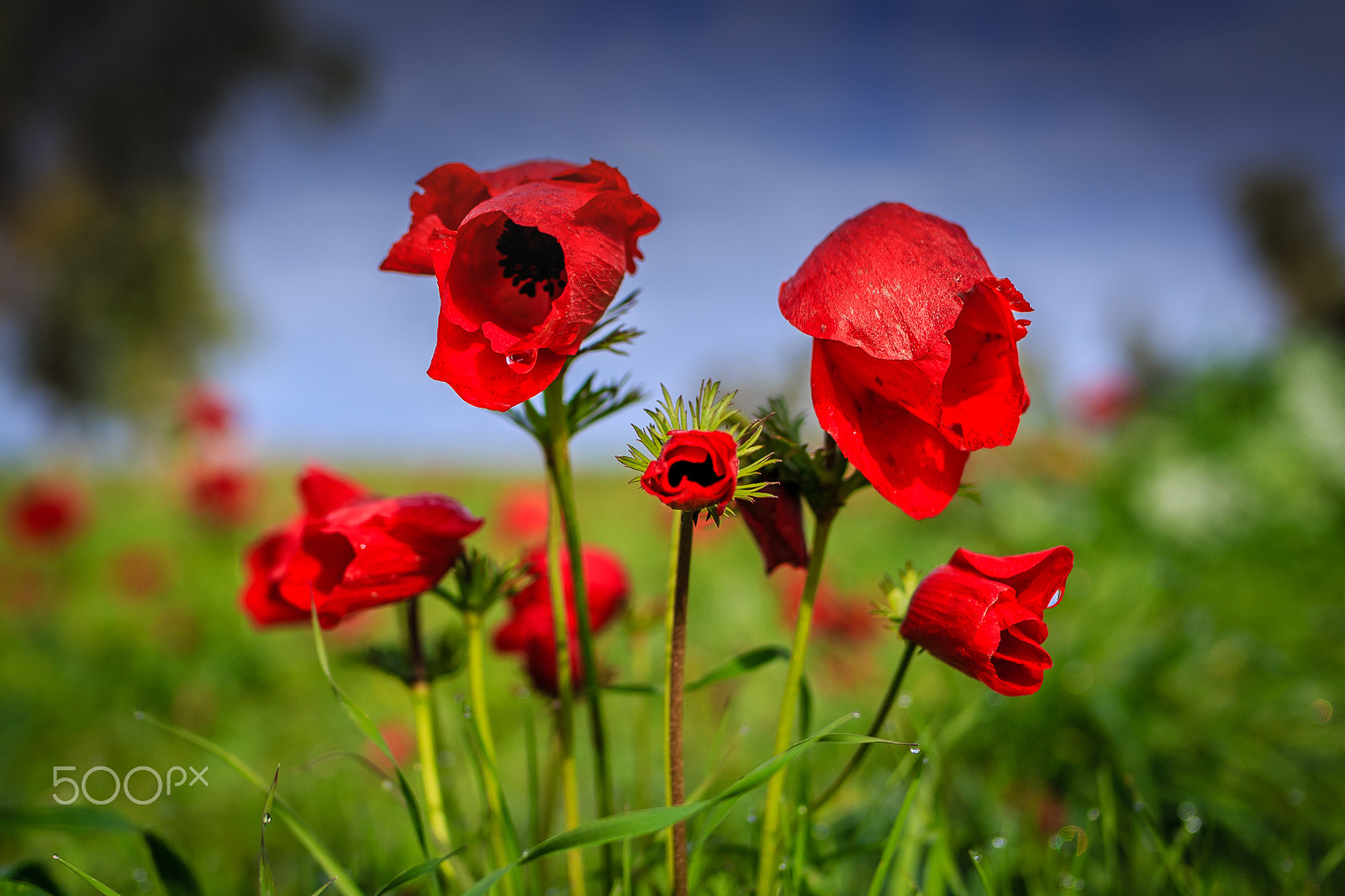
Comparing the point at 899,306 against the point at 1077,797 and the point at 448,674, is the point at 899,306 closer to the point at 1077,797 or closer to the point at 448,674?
the point at 448,674

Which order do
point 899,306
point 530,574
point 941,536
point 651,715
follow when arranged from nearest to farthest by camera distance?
point 899,306 < point 530,574 < point 651,715 < point 941,536

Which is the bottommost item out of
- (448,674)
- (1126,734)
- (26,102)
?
(1126,734)

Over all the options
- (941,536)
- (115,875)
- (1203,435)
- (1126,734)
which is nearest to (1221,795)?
(1126,734)

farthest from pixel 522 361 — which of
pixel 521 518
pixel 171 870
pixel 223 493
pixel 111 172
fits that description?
pixel 111 172

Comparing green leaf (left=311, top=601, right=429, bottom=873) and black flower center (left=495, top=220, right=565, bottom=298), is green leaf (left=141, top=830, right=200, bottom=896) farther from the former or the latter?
black flower center (left=495, top=220, right=565, bottom=298)

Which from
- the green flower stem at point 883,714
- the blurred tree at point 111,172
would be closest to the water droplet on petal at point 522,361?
the green flower stem at point 883,714

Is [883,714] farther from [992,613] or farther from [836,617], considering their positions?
[836,617]
